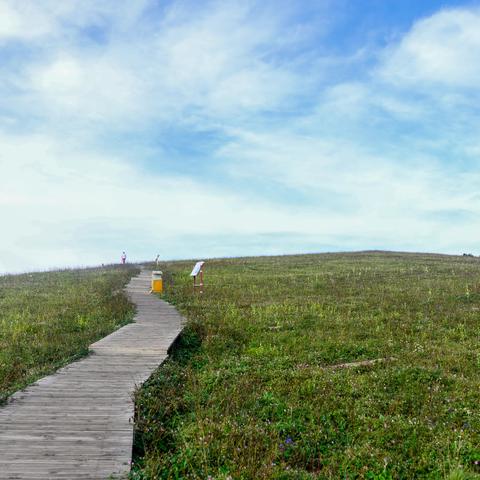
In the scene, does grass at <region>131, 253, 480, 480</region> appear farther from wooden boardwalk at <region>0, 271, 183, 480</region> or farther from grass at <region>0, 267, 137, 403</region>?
grass at <region>0, 267, 137, 403</region>

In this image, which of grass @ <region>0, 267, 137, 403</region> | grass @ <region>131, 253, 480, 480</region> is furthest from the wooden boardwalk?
grass @ <region>0, 267, 137, 403</region>

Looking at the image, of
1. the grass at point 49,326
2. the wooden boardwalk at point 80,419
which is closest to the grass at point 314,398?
the wooden boardwalk at point 80,419

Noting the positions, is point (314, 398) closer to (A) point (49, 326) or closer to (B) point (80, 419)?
(B) point (80, 419)

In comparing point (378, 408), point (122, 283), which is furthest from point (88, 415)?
point (122, 283)

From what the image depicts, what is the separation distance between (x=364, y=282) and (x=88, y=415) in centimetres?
2155

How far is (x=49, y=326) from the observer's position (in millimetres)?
14984

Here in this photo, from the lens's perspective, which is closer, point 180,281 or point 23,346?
point 23,346

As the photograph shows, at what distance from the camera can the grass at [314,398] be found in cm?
630

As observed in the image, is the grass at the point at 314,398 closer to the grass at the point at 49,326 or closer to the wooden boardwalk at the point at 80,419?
the wooden boardwalk at the point at 80,419

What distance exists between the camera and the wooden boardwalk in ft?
18.7

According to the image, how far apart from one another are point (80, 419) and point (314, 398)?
398cm

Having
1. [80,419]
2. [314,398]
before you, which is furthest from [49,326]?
[314,398]

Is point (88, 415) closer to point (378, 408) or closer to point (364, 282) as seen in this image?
point (378, 408)

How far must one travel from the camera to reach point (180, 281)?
95.0 feet
